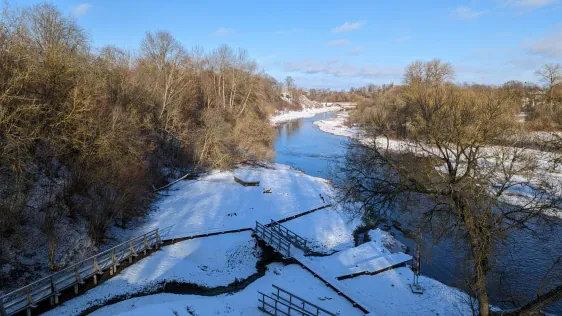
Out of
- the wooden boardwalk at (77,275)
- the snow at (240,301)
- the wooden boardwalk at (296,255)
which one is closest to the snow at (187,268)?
the wooden boardwalk at (77,275)

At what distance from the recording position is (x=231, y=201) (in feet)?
90.9

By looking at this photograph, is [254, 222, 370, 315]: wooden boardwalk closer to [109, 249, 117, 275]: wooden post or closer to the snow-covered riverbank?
the snow-covered riverbank

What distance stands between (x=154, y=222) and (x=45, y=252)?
700 centimetres

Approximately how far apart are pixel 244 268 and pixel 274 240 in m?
2.90

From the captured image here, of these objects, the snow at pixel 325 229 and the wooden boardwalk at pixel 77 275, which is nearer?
the wooden boardwalk at pixel 77 275

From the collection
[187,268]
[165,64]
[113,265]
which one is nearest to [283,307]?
[187,268]

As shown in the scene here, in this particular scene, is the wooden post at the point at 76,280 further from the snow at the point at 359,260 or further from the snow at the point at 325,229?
the snow at the point at 325,229

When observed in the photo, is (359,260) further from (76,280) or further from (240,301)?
(76,280)

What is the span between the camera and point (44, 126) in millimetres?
18859

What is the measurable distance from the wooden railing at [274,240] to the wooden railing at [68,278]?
18.4 feet

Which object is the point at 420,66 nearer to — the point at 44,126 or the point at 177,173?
the point at 177,173

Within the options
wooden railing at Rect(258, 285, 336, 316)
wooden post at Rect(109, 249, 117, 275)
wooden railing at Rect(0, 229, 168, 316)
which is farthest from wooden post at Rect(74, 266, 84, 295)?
wooden railing at Rect(258, 285, 336, 316)

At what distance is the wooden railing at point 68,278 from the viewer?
12.5 meters

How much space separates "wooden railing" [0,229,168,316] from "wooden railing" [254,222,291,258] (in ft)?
18.4
